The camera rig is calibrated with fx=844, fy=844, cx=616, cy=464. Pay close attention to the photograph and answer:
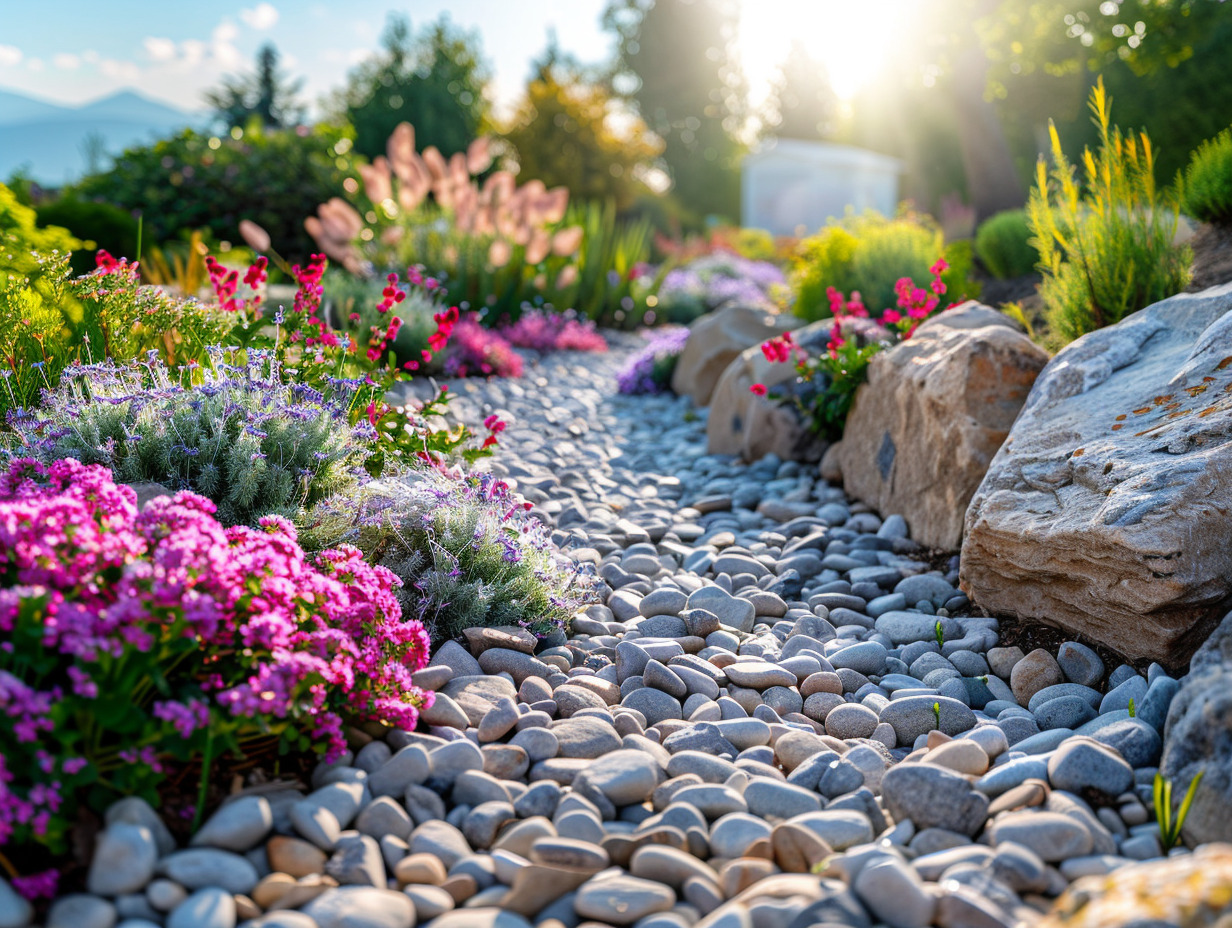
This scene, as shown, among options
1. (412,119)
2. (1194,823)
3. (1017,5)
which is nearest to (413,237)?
(1194,823)

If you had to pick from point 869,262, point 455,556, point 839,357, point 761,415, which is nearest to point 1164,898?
point 455,556

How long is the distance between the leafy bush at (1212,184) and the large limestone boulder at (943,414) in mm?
2422

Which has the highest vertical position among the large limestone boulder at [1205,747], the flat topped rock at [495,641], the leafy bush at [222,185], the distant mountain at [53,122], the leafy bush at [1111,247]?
the distant mountain at [53,122]

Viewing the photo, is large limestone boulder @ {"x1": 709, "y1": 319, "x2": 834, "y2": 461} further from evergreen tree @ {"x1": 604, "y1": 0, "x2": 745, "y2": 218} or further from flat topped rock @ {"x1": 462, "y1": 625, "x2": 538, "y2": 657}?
evergreen tree @ {"x1": 604, "y1": 0, "x2": 745, "y2": 218}

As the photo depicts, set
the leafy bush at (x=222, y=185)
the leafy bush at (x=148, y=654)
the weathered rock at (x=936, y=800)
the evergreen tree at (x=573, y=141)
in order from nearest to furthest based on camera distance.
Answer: the leafy bush at (x=148, y=654) → the weathered rock at (x=936, y=800) → the leafy bush at (x=222, y=185) → the evergreen tree at (x=573, y=141)

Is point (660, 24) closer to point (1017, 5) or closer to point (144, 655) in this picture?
point (1017, 5)

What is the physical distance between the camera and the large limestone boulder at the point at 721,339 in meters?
7.13

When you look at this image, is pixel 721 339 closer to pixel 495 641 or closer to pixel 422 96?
pixel 495 641

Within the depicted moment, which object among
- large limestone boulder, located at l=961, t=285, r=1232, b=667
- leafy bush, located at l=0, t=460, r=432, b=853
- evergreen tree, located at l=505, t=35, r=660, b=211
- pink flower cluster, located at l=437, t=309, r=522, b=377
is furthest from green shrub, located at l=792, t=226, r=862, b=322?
evergreen tree, located at l=505, t=35, r=660, b=211

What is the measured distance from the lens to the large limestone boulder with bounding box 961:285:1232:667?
245 cm

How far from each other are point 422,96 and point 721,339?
1786 cm

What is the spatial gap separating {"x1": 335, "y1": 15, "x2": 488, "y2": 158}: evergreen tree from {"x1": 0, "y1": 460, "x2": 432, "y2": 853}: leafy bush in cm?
2092

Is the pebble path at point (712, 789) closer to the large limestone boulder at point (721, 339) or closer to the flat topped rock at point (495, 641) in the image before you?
the flat topped rock at point (495, 641)

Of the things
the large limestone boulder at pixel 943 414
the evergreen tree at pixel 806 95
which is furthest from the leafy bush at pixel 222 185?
the evergreen tree at pixel 806 95
